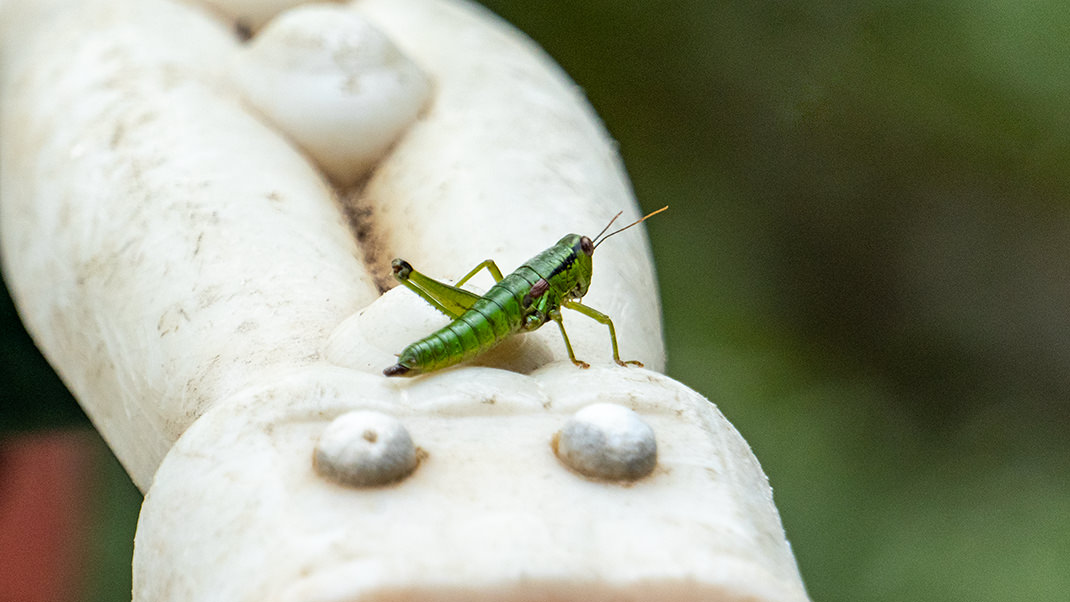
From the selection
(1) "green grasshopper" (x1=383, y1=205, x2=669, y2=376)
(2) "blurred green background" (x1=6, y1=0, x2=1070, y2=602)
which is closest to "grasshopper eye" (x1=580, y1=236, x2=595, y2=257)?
(1) "green grasshopper" (x1=383, y1=205, x2=669, y2=376)

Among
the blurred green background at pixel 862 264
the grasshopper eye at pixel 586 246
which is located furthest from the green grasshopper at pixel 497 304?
the blurred green background at pixel 862 264

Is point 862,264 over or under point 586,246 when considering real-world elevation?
under

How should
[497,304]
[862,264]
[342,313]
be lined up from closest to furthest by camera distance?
1. [497,304]
2. [342,313]
3. [862,264]

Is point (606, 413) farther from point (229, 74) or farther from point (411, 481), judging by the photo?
point (229, 74)

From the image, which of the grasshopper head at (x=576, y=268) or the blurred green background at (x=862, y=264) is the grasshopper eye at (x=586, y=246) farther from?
the blurred green background at (x=862, y=264)

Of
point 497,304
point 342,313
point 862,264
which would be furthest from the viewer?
point 862,264

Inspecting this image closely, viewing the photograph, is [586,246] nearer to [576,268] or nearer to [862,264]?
[576,268]

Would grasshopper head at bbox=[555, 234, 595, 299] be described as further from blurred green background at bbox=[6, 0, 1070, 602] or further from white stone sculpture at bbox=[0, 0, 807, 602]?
blurred green background at bbox=[6, 0, 1070, 602]

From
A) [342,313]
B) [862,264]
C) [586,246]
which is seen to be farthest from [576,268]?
[862,264]
